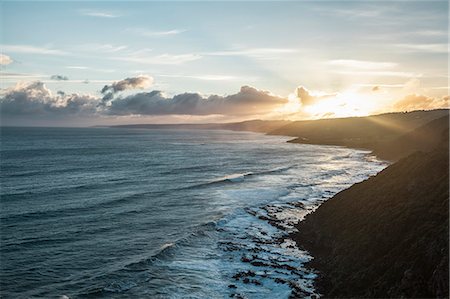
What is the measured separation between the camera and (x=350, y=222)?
37.9m

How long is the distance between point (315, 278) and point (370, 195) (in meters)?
15.2

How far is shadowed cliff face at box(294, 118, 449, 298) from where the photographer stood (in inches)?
937

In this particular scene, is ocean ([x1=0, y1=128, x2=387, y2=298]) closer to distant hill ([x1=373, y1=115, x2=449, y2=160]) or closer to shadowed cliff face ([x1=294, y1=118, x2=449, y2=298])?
shadowed cliff face ([x1=294, y1=118, x2=449, y2=298])

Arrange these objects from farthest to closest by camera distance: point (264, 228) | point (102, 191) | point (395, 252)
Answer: point (102, 191), point (264, 228), point (395, 252)

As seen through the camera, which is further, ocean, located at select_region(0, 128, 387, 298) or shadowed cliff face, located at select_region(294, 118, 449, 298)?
ocean, located at select_region(0, 128, 387, 298)

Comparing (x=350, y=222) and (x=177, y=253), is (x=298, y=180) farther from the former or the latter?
(x=177, y=253)

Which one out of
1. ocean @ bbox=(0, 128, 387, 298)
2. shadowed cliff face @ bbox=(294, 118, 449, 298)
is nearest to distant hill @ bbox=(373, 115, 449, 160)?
ocean @ bbox=(0, 128, 387, 298)

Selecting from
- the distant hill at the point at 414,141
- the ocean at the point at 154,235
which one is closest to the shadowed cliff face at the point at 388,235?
the ocean at the point at 154,235

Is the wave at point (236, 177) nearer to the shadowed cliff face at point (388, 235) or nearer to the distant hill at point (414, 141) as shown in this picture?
the shadowed cliff face at point (388, 235)

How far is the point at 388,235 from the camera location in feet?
99.8

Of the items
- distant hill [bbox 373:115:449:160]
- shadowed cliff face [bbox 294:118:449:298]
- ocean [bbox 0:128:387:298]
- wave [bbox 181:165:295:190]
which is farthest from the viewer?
distant hill [bbox 373:115:449:160]

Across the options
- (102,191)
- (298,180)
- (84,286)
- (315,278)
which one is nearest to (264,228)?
(315,278)

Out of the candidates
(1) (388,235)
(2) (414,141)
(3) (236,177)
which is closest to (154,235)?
(1) (388,235)

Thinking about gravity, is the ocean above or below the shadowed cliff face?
below
